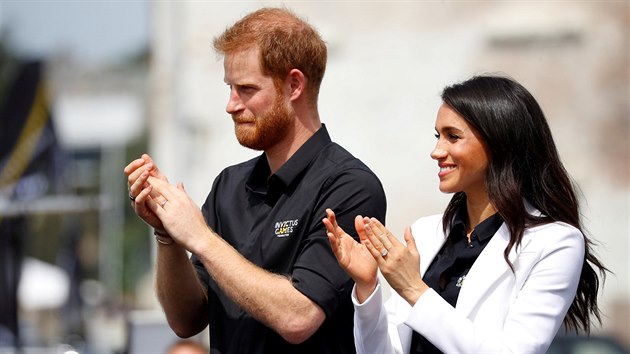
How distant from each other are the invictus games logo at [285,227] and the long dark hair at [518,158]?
0.50 metres

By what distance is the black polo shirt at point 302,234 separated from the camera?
9.96 ft

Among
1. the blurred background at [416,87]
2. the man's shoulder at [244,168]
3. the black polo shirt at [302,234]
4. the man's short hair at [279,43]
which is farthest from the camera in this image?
the blurred background at [416,87]

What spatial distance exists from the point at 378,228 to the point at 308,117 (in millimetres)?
547

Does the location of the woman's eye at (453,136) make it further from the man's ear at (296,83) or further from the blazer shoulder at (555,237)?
the man's ear at (296,83)

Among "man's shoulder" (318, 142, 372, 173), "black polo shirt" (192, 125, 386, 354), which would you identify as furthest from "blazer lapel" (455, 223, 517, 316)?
"man's shoulder" (318, 142, 372, 173)

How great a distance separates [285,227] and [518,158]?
61 cm

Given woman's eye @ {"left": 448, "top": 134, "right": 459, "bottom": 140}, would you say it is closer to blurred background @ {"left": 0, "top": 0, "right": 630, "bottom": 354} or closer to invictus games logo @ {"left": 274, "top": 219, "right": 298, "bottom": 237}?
invictus games logo @ {"left": 274, "top": 219, "right": 298, "bottom": 237}

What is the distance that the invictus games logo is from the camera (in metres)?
3.08

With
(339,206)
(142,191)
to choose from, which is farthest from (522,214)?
(142,191)

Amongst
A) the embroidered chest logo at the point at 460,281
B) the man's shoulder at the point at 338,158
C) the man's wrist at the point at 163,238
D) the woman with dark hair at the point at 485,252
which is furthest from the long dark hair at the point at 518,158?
the man's wrist at the point at 163,238

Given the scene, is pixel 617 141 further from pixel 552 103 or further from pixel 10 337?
pixel 10 337

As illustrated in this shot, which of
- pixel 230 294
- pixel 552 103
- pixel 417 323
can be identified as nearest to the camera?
pixel 417 323

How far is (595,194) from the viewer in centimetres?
607

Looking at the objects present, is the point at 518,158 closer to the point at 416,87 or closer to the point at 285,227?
the point at 285,227
